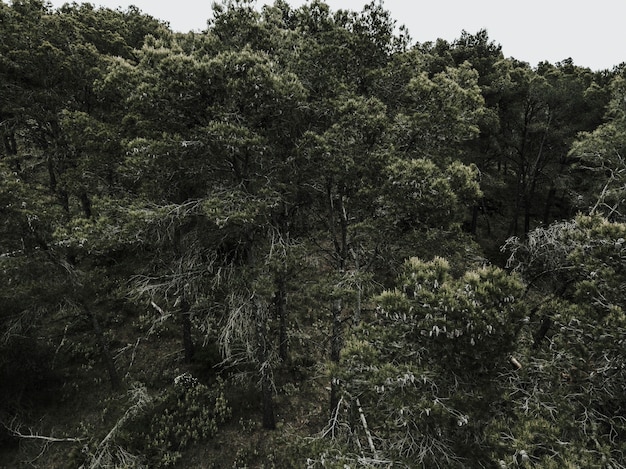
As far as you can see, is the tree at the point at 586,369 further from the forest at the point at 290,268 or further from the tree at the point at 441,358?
the tree at the point at 441,358

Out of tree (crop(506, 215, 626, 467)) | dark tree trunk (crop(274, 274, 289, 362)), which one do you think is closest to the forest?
tree (crop(506, 215, 626, 467))

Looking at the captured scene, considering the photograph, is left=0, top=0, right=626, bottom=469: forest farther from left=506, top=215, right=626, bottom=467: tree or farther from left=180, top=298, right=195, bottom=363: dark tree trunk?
left=180, top=298, right=195, bottom=363: dark tree trunk

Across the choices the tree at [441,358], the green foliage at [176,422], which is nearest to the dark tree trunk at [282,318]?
the green foliage at [176,422]

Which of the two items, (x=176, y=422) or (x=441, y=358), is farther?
(x=176, y=422)

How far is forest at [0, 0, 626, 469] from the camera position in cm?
441

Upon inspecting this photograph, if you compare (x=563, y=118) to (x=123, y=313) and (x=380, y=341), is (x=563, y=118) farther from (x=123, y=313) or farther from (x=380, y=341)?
(x=123, y=313)

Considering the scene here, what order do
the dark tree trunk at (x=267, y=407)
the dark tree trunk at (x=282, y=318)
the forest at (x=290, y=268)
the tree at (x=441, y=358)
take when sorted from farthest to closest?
the dark tree trunk at (x=282, y=318), the dark tree trunk at (x=267, y=407), the forest at (x=290, y=268), the tree at (x=441, y=358)

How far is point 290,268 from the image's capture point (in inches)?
318

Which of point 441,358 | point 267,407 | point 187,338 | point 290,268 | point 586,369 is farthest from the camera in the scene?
point 187,338

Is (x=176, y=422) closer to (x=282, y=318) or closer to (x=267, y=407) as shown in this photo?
(x=267, y=407)

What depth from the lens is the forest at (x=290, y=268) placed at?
Result: 4410 mm

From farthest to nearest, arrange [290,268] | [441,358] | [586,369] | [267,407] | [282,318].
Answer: [282,318] < [267,407] < [290,268] < [441,358] < [586,369]

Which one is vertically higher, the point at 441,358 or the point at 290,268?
the point at 441,358

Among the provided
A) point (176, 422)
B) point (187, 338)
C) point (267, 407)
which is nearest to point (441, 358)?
point (267, 407)
